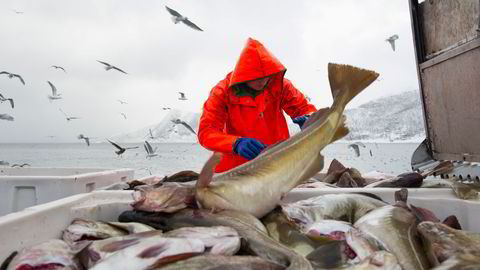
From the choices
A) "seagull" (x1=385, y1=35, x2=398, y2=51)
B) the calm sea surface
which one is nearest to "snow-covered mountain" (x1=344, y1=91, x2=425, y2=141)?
the calm sea surface

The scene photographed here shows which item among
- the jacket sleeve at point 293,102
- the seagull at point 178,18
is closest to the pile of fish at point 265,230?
the jacket sleeve at point 293,102

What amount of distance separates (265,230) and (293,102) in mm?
2828

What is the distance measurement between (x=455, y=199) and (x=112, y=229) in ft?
5.89

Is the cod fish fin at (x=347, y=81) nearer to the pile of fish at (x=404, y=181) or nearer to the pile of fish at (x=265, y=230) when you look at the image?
the pile of fish at (x=265, y=230)

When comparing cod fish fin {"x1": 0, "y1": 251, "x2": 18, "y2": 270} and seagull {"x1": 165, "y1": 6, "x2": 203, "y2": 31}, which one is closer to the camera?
cod fish fin {"x1": 0, "y1": 251, "x2": 18, "y2": 270}

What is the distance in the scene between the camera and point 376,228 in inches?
61.9

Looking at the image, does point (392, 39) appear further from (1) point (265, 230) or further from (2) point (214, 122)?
(1) point (265, 230)

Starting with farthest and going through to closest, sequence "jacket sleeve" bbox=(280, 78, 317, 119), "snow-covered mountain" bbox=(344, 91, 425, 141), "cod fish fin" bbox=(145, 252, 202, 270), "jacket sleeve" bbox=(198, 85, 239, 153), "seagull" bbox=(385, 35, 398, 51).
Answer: "snow-covered mountain" bbox=(344, 91, 425, 141) < "seagull" bbox=(385, 35, 398, 51) < "jacket sleeve" bbox=(280, 78, 317, 119) < "jacket sleeve" bbox=(198, 85, 239, 153) < "cod fish fin" bbox=(145, 252, 202, 270)

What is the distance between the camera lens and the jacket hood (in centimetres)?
380

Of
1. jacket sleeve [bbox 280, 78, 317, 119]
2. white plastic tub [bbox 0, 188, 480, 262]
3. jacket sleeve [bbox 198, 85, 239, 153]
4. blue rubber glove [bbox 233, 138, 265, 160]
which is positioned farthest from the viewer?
jacket sleeve [bbox 280, 78, 317, 119]

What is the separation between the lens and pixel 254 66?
3.81m

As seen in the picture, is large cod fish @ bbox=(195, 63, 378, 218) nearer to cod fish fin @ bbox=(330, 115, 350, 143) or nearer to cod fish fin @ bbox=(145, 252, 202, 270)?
cod fish fin @ bbox=(330, 115, 350, 143)

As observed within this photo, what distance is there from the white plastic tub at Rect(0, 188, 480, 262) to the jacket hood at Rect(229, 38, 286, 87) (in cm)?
182

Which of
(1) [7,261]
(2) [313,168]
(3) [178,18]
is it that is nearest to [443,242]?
(2) [313,168]
